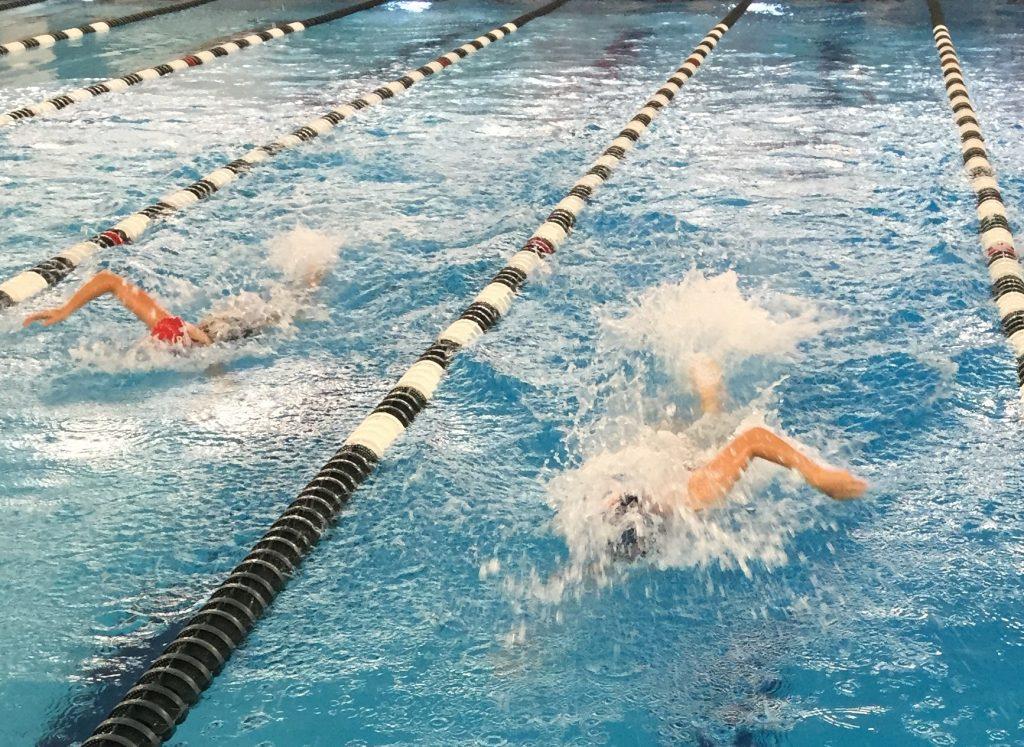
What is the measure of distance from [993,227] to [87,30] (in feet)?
26.1

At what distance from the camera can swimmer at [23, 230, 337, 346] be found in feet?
12.7

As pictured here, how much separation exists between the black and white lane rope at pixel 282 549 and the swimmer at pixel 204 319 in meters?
0.63

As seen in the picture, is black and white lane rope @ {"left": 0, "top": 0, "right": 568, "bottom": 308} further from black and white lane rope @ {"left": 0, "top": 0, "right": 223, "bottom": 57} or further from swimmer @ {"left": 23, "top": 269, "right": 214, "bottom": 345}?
black and white lane rope @ {"left": 0, "top": 0, "right": 223, "bottom": 57}

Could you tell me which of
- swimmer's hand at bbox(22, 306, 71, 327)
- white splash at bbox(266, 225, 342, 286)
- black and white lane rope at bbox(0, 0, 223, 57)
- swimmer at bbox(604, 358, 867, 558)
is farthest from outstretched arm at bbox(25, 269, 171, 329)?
black and white lane rope at bbox(0, 0, 223, 57)

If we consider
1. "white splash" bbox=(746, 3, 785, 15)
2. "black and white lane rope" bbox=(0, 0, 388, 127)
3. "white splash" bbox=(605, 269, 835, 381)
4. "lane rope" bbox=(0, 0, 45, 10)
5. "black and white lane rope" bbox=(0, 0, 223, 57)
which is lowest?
"white splash" bbox=(605, 269, 835, 381)

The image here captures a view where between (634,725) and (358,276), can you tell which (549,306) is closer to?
(358,276)

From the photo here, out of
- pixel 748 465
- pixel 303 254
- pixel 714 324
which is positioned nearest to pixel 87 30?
pixel 303 254

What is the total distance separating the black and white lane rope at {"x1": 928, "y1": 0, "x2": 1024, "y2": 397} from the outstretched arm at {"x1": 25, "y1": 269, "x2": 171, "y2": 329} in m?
→ 2.79

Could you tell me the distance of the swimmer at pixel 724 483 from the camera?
2.75 metres

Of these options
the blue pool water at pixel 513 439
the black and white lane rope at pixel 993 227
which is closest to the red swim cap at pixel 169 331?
the blue pool water at pixel 513 439

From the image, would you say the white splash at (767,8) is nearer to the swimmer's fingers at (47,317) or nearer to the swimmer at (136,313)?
the swimmer at (136,313)

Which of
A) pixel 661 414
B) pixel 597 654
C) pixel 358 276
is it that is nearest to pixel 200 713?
pixel 597 654

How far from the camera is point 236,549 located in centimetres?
278

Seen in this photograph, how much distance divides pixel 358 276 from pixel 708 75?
4396 millimetres
